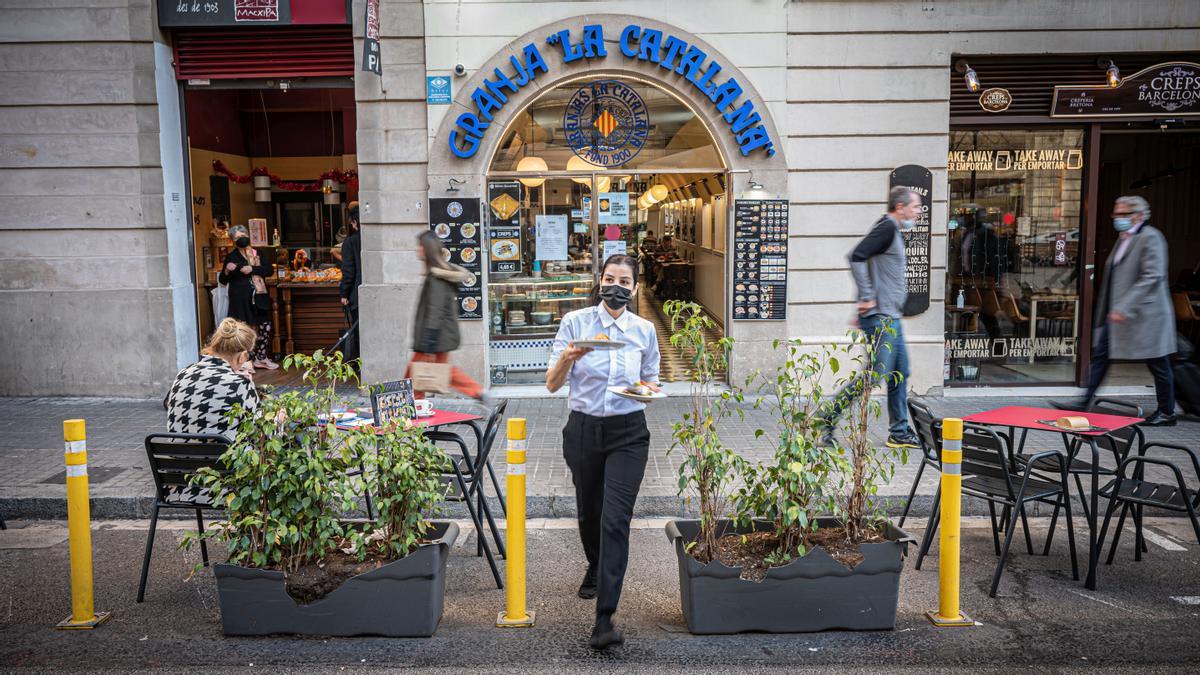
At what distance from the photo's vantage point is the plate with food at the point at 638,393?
458cm

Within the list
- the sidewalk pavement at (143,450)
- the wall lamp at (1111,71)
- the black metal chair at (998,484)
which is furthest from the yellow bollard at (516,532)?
the wall lamp at (1111,71)

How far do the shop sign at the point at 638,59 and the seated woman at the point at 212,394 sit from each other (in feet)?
16.5

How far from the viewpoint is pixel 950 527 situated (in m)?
4.92

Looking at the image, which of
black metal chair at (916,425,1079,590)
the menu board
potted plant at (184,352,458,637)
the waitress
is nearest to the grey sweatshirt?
black metal chair at (916,425,1079,590)

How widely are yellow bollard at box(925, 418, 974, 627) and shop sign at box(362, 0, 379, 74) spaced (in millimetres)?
7263

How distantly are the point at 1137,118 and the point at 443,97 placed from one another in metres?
7.79

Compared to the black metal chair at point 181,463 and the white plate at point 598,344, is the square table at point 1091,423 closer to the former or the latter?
the white plate at point 598,344

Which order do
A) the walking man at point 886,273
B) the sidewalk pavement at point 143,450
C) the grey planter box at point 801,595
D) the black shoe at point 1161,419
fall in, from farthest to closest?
the black shoe at point 1161,419 → the walking man at point 886,273 → the sidewalk pavement at point 143,450 → the grey planter box at point 801,595

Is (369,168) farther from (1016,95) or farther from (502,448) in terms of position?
(1016,95)

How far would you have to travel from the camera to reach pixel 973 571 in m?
5.85

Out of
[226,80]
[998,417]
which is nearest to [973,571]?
[998,417]

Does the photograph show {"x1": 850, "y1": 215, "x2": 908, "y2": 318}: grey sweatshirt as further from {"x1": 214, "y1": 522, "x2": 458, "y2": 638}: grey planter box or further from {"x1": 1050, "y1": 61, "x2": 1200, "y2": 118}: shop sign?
{"x1": 214, "y1": 522, "x2": 458, "y2": 638}: grey planter box

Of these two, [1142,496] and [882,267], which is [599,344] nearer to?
[1142,496]

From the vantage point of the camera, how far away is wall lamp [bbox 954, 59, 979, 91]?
10555mm
